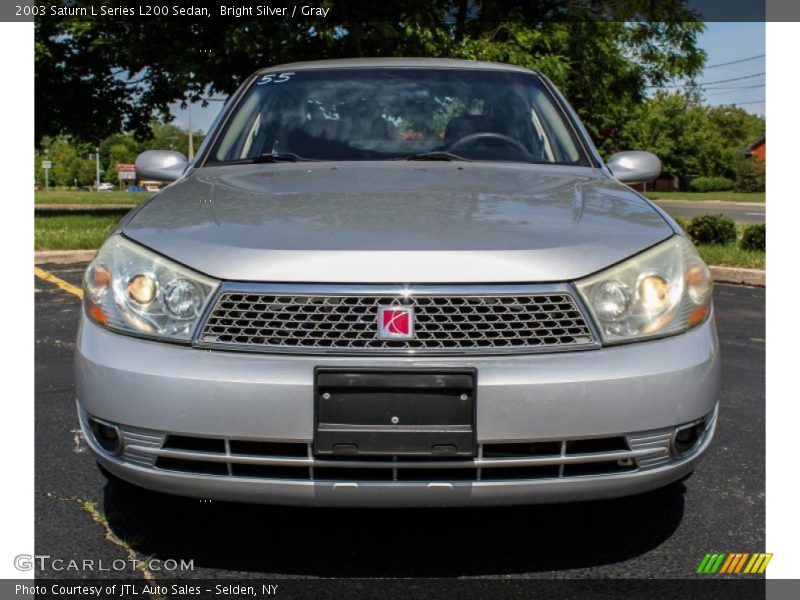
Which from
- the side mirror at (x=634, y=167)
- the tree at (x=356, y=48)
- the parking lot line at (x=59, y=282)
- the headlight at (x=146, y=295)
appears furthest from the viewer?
the tree at (x=356, y=48)

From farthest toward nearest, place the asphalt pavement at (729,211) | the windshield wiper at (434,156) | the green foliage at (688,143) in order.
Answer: the green foliage at (688,143) → the asphalt pavement at (729,211) → the windshield wiper at (434,156)

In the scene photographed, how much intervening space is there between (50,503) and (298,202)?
1384mm

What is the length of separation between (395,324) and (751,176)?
64.3 metres

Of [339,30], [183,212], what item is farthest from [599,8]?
[183,212]

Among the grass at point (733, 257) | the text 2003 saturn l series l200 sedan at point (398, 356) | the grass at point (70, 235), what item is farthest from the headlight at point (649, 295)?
the grass at point (70, 235)

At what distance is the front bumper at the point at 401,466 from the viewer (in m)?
2.11

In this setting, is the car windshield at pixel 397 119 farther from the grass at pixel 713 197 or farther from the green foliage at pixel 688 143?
the green foliage at pixel 688 143

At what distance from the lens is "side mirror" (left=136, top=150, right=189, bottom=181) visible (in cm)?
382

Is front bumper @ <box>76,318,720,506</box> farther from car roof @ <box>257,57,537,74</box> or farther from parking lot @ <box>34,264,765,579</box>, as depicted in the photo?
car roof @ <box>257,57,537,74</box>

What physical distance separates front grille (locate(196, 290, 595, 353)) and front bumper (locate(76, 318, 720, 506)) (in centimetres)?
3

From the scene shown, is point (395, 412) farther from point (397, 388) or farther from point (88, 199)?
point (88, 199)

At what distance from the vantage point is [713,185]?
2729 inches

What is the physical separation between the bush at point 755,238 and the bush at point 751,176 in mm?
53262

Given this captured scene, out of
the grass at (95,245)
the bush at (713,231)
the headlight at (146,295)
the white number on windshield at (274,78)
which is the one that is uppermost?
the white number on windshield at (274,78)
